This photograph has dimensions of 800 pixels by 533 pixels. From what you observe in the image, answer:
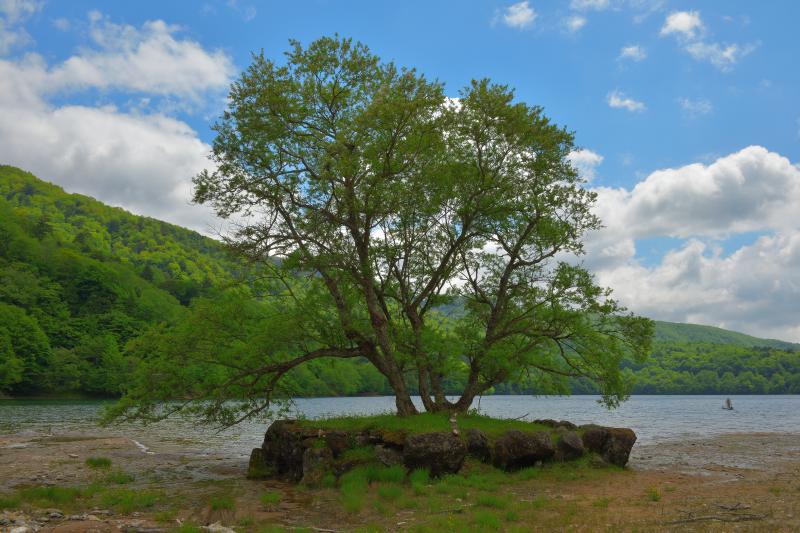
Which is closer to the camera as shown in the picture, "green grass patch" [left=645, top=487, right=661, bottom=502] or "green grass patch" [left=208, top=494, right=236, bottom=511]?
"green grass patch" [left=208, top=494, right=236, bottom=511]

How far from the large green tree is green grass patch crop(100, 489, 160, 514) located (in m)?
5.53

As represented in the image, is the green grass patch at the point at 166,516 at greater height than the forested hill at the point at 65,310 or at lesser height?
lesser

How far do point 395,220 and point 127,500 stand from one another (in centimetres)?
1551

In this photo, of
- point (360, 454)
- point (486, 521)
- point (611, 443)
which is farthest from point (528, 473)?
point (486, 521)

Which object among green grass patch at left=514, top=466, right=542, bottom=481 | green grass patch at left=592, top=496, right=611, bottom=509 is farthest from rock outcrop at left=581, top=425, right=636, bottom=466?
green grass patch at left=592, top=496, right=611, bottom=509

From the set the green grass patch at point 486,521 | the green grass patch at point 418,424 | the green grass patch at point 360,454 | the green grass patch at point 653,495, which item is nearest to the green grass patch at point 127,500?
the green grass patch at point 360,454

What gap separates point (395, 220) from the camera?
85.2 ft

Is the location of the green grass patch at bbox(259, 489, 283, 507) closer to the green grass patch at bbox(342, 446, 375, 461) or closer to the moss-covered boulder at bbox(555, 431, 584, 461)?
the green grass patch at bbox(342, 446, 375, 461)

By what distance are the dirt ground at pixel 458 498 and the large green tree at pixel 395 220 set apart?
4.45 m

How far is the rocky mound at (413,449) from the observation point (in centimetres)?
1986

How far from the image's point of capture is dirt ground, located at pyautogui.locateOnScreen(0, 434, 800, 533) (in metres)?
13.2

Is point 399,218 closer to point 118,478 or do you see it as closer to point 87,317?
point 118,478

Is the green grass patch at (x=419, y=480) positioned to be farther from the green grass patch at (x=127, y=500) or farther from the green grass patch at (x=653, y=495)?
the green grass patch at (x=127, y=500)

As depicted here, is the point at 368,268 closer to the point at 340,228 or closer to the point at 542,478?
the point at 340,228
